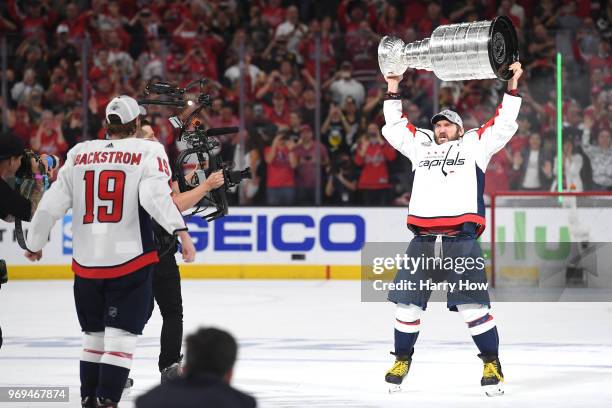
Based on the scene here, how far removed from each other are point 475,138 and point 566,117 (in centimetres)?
713

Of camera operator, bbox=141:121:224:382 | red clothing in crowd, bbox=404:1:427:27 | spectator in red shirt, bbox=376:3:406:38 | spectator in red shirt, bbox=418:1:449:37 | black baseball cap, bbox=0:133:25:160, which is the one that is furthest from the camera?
red clothing in crowd, bbox=404:1:427:27

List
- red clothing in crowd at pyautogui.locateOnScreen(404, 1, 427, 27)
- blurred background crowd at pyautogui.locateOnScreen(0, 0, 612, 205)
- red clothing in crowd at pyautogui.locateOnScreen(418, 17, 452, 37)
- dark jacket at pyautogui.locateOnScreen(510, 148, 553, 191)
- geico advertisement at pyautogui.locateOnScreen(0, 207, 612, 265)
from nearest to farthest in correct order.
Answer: dark jacket at pyautogui.locateOnScreen(510, 148, 553, 191)
blurred background crowd at pyautogui.locateOnScreen(0, 0, 612, 205)
geico advertisement at pyautogui.locateOnScreen(0, 207, 612, 265)
red clothing in crowd at pyautogui.locateOnScreen(418, 17, 452, 37)
red clothing in crowd at pyautogui.locateOnScreen(404, 1, 427, 27)

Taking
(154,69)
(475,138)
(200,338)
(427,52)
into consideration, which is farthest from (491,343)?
(154,69)

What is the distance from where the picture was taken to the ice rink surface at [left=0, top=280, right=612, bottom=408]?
710cm

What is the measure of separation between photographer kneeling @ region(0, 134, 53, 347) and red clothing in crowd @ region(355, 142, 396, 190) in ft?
27.7

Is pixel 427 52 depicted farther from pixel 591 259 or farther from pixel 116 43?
pixel 116 43

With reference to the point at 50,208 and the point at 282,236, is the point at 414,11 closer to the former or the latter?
the point at 282,236

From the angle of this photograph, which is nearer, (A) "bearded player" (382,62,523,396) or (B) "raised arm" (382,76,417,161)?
(A) "bearded player" (382,62,523,396)

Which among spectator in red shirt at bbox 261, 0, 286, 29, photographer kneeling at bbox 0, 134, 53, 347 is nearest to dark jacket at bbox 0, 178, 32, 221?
photographer kneeling at bbox 0, 134, 53, 347

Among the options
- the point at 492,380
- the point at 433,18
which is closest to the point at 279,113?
the point at 433,18

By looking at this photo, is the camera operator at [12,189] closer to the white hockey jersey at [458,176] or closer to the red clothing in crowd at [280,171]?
the white hockey jersey at [458,176]

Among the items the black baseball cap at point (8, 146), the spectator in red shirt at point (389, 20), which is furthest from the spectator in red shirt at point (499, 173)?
the black baseball cap at point (8, 146)

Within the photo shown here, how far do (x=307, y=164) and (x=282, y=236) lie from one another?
901 millimetres

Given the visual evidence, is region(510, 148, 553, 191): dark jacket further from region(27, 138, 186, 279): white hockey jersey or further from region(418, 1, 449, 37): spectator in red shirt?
region(27, 138, 186, 279): white hockey jersey
